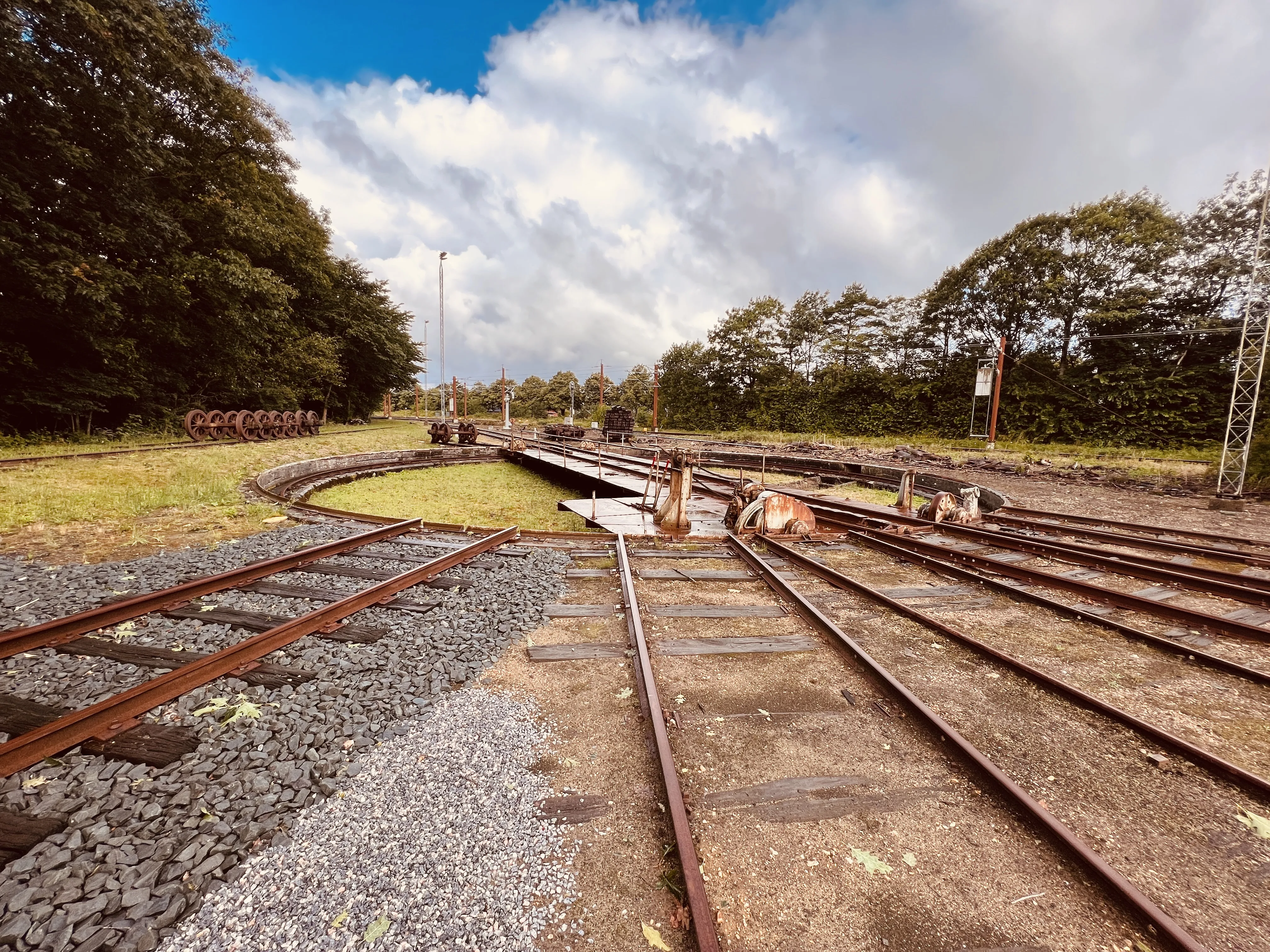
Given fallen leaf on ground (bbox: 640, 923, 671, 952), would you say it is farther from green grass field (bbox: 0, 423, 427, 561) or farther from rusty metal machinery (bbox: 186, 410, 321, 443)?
rusty metal machinery (bbox: 186, 410, 321, 443)

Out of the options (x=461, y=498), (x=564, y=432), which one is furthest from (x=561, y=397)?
(x=461, y=498)

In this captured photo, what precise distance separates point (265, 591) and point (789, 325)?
44.6 meters

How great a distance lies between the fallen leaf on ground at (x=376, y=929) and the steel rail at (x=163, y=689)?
6.81 feet

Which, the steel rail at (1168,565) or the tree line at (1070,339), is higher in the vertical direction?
the tree line at (1070,339)

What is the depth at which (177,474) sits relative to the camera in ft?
35.9

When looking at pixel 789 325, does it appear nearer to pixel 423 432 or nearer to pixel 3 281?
pixel 423 432

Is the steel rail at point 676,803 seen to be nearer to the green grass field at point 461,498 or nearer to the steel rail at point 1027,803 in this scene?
the steel rail at point 1027,803

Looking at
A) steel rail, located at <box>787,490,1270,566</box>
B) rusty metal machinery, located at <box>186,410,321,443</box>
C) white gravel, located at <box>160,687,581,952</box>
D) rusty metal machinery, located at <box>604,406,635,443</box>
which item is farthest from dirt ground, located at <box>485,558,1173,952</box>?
rusty metal machinery, located at <box>604,406,635,443</box>

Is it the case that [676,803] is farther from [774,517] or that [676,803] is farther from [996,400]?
[996,400]

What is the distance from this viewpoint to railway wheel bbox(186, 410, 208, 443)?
62.1 feet

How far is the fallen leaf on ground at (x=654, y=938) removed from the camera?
173cm

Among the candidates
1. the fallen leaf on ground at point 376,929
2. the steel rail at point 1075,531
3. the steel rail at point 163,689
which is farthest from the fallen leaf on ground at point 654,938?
the steel rail at point 1075,531

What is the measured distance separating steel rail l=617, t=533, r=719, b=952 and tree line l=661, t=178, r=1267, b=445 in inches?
1015

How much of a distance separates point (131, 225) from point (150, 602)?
20.5 metres
